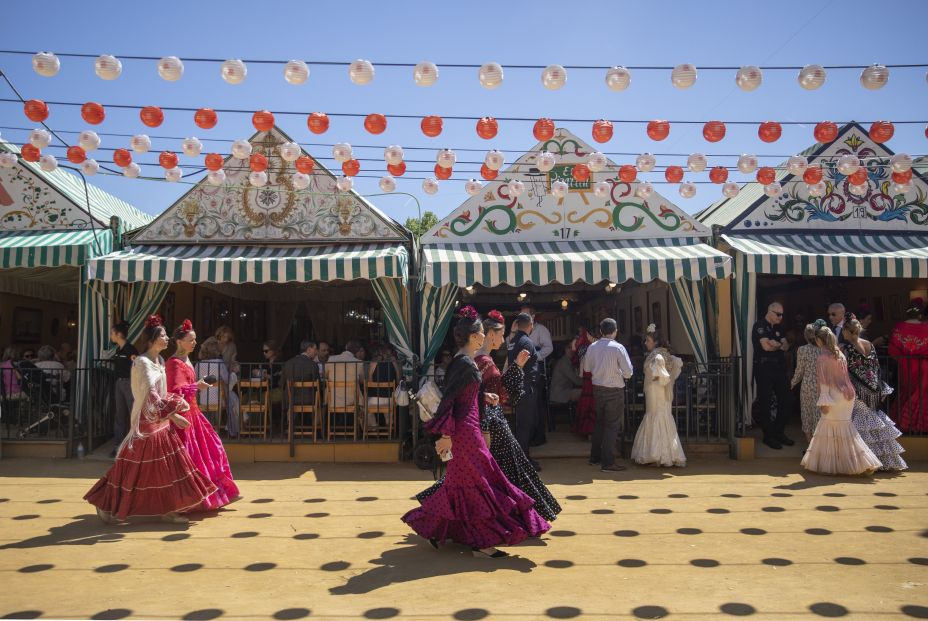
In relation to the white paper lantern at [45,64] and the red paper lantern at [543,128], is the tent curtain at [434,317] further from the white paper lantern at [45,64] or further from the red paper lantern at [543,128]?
the white paper lantern at [45,64]

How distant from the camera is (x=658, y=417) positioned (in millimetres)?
8312

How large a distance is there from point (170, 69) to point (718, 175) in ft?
20.8

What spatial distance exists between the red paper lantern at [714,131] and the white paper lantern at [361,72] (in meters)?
3.59

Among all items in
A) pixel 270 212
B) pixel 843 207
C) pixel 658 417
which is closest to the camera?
pixel 658 417

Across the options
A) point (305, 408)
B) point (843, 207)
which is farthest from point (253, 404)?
point (843, 207)

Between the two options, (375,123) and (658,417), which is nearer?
(375,123)

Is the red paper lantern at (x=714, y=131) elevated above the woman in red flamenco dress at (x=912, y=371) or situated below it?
above

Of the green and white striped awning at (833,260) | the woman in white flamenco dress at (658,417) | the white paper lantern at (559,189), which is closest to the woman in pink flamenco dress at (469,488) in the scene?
the woman in white flamenco dress at (658,417)

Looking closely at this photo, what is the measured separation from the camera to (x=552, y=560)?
4742mm

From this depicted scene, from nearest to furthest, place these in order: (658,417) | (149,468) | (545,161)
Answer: (149,468), (658,417), (545,161)

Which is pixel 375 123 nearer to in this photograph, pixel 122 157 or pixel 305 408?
pixel 122 157

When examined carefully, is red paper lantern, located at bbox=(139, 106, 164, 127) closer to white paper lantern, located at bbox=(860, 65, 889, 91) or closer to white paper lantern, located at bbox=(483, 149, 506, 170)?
white paper lantern, located at bbox=(483, 149, 506, 170)

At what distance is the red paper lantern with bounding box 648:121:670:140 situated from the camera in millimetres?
7887

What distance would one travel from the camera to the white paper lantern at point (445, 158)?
8492 mm
